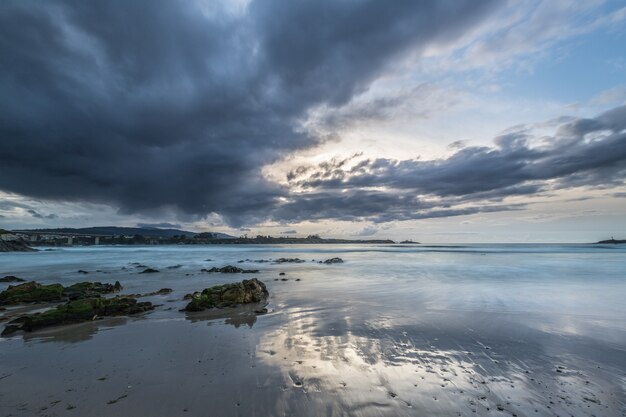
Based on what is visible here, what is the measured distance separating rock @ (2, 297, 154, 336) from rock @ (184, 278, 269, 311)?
187 cm

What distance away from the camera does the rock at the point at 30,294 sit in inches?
505

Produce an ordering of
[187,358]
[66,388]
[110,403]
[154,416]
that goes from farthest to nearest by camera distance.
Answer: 1. [187,358]
2. [66,388]
3. [110,403]
4. [154,416]

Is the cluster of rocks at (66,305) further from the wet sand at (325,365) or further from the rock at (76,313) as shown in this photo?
the wet sand at (325,365)

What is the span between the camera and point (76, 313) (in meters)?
9.56

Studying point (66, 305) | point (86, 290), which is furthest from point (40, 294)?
point (66, 305)

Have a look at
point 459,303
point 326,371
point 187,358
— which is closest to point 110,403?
point 187,358

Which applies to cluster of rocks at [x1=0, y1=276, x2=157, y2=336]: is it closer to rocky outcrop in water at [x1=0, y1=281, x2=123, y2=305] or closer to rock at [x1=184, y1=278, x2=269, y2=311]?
rocky outcrop in water at [x1=0, y1=281, x2=123, y2=305]

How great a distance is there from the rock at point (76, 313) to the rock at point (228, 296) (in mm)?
1871

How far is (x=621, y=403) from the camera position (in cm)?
473

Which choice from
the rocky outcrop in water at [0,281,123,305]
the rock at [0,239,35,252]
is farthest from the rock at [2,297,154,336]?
the rock at [0,239,35,252]

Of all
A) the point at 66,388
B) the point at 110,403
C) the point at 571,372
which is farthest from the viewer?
the point at 571,372

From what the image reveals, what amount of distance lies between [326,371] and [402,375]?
1414 mm

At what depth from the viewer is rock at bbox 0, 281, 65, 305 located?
42.1 ft

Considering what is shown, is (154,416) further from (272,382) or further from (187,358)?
(187,358)
